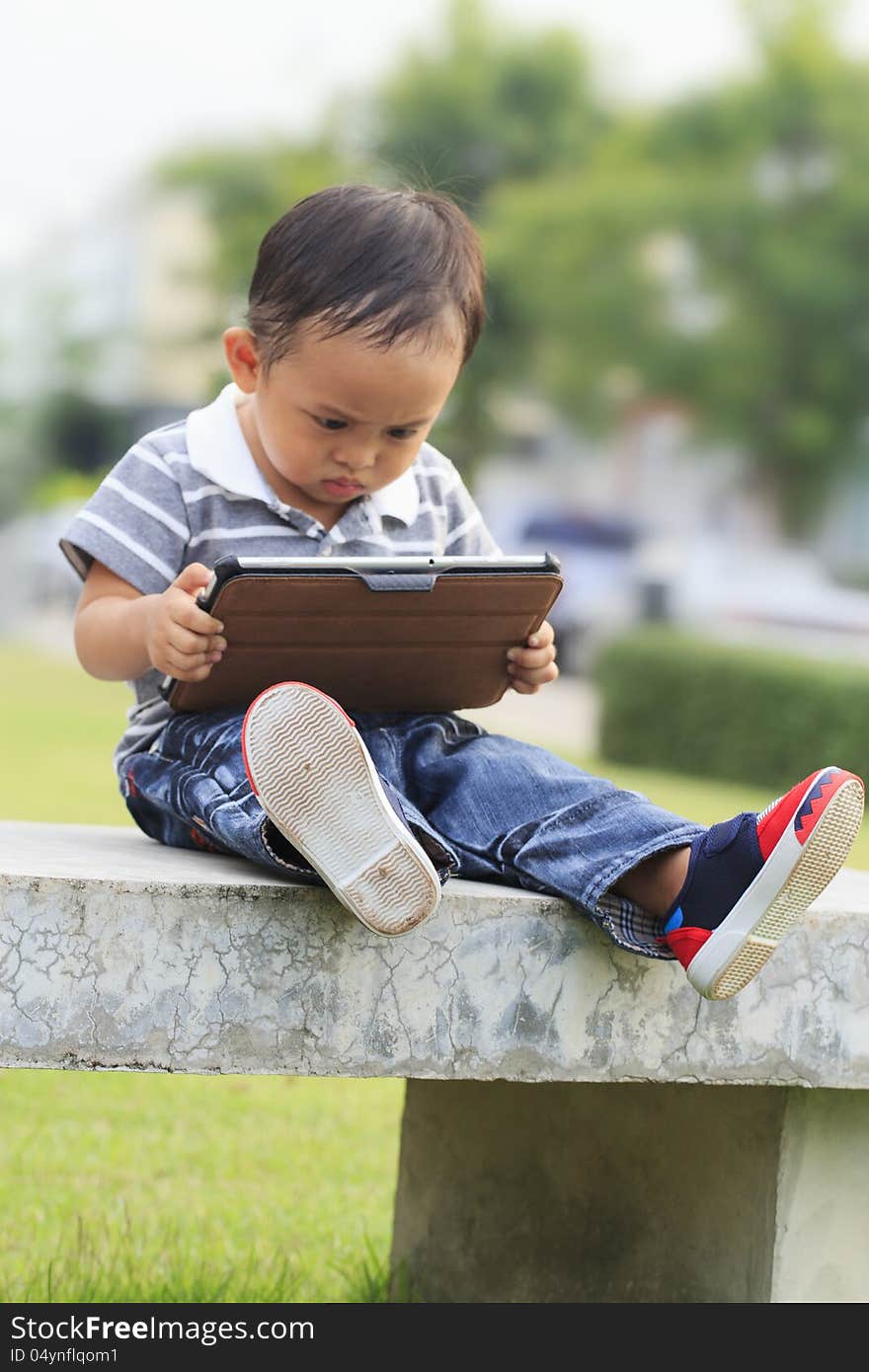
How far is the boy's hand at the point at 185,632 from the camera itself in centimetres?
199

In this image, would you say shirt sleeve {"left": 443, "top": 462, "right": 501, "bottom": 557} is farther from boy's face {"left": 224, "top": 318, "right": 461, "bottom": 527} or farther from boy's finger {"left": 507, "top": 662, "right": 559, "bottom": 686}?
boy's finger {"left": 507, "top": 662, "right": 559, "bottom": 686}

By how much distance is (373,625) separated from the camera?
2.06 metres

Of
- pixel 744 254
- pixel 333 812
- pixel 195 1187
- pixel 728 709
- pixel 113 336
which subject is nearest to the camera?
pixel 333 812

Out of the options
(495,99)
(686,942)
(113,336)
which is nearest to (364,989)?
(686,942)

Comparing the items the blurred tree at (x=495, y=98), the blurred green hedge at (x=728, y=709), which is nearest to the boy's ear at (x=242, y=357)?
the blurred green hedge at (x=728, y=709)

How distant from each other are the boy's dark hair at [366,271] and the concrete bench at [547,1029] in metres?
0.69

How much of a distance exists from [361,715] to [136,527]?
386mm

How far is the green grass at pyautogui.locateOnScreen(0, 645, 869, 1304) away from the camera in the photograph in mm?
2545

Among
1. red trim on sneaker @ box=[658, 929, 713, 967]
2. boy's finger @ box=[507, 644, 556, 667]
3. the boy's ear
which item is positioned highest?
the boy's ear

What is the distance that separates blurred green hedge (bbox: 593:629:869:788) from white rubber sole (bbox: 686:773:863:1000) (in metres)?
8.05

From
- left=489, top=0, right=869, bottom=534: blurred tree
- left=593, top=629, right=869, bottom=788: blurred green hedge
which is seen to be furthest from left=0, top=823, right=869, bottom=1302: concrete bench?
left=489, top=0, right=869, bottom=534: blurred tree

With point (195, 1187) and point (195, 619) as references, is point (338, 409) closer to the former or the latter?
point (195, 619)

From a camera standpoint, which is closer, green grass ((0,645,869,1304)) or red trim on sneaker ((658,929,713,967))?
red trim on sneaker ((658,929,713,967))

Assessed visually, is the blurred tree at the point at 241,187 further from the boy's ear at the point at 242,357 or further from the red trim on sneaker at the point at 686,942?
the red trim on sneaker at the point at 686,942
